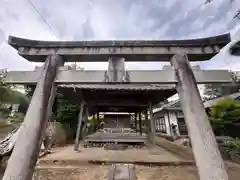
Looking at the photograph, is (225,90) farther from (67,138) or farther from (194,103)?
(194,103)

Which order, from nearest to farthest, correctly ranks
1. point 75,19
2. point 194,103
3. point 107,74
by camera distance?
point 194,103, point 107,74, point 75,19

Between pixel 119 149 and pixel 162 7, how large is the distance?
20.5 ft

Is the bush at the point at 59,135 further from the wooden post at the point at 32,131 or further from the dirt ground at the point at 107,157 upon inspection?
the wooden post at the point at 32,131

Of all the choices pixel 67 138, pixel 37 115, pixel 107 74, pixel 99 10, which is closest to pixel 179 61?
pixel 107 74

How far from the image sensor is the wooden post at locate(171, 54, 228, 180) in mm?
1948

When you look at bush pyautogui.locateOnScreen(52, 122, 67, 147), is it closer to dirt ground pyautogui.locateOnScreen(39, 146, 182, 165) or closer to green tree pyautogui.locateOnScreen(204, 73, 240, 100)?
dirt ground pyautogui.locateOnScreen(39, 146, 182, 165)

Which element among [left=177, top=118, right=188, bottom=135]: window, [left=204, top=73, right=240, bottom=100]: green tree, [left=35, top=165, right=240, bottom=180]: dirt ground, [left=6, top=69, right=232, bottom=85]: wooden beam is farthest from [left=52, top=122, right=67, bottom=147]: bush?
[left=204, top=73, right=240, bottom=100]: green tree

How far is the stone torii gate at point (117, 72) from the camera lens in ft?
7.47

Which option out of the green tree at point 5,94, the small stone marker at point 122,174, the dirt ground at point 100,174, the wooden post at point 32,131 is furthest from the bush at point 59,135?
the wooden post at point 32,131

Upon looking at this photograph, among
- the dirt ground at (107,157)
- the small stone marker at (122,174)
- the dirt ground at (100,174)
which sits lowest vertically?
the dirt ground at (100,174)

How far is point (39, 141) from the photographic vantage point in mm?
2207

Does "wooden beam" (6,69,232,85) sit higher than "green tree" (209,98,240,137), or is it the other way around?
"green tree" (209,98,240,137)

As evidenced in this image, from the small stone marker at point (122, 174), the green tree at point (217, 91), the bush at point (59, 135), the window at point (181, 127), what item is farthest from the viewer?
the green tree at point (217, 91)

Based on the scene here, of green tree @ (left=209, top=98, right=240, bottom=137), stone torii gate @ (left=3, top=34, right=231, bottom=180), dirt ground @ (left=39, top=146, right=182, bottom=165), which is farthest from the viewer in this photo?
green tree @ (left=209, top=98, right=240, bottom=137)
